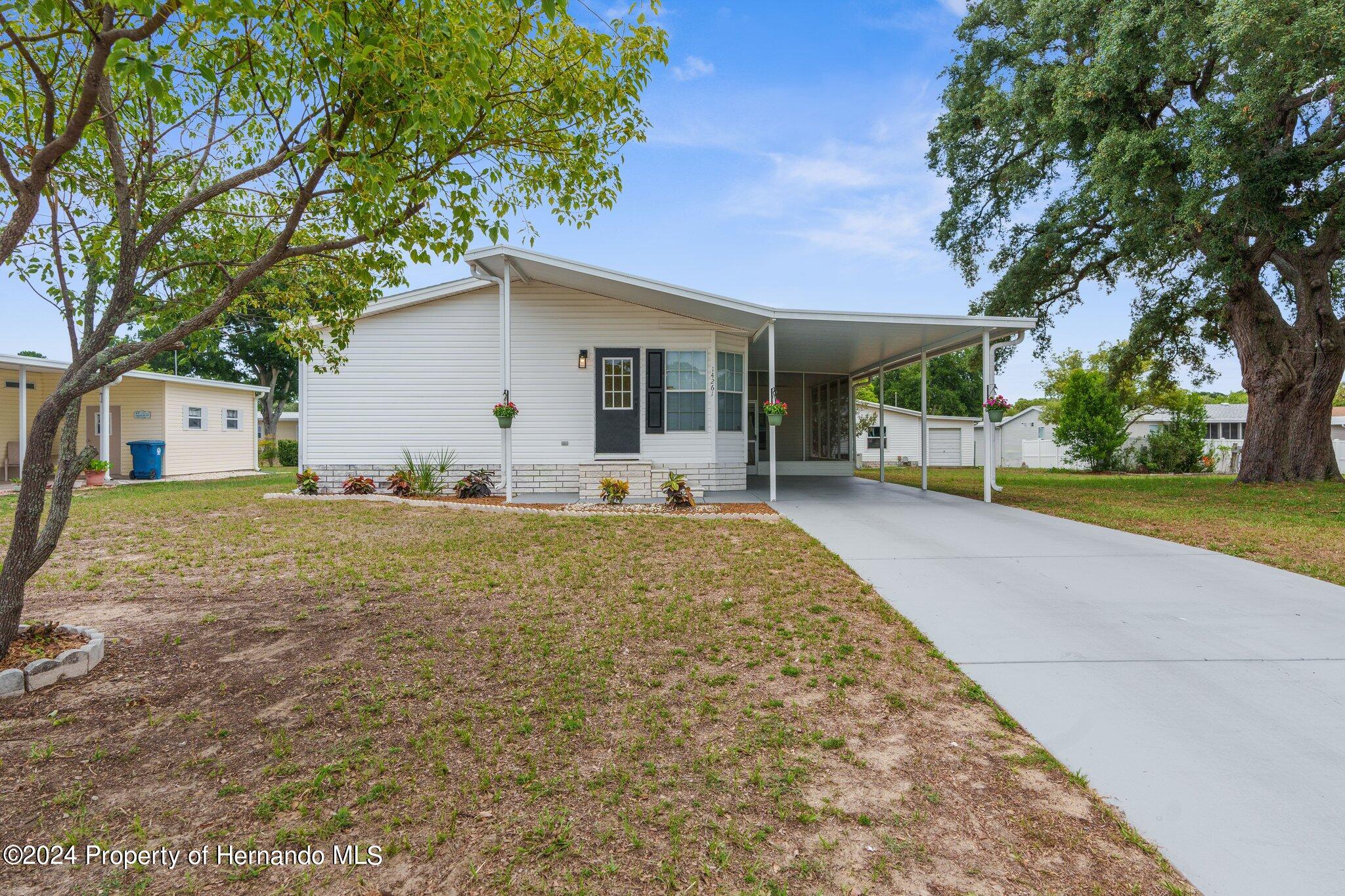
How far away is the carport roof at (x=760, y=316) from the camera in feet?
30.1

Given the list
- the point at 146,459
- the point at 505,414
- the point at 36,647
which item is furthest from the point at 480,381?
the point at 146,459

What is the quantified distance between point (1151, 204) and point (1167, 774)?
1236 centimetres

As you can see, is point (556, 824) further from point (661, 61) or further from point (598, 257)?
point (598, 257)

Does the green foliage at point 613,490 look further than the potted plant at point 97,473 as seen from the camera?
No

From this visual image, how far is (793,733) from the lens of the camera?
8.81ft

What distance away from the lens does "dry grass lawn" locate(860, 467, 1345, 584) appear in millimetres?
6320

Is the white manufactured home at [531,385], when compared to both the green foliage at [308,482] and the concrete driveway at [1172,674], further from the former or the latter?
the concrete driveway at [1172,674]

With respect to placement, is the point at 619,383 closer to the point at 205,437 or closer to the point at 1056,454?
the point at 205,437

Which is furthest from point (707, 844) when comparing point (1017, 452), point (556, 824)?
point (1017, 452)

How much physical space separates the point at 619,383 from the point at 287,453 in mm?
20236

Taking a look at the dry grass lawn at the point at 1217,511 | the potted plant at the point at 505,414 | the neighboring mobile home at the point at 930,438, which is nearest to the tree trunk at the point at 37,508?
the potted plant at the point at 505,414

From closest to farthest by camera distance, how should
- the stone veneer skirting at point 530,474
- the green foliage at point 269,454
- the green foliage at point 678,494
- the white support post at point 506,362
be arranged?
1. the green foliage at point 678,494
2. the white support post at point 506,362
3. the stone veneer skirting at point 530,474
4. the green foliage at point 269,454

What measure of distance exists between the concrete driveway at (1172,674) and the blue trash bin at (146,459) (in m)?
17.3

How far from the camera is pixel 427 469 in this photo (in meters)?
10.5
